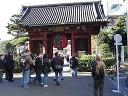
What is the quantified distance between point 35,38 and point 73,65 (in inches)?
531

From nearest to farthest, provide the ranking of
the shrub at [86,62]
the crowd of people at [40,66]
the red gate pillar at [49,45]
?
the crowd of people at [40,66] → the shrub at [86,62] → the red gate pillar at [49,45]

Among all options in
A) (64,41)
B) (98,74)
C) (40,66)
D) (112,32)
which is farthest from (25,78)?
(112,32)

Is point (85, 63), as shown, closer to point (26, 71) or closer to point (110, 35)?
point (110, 35)

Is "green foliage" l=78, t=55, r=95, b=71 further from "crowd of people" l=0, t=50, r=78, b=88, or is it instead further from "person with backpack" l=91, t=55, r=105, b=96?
"person with backpack" l=91, t=55, r=105, b=96

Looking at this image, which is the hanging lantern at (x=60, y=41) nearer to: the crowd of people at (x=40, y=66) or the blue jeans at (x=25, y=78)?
the crowd of people at (x=40, y=66)

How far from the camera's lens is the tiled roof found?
3847 centimetres

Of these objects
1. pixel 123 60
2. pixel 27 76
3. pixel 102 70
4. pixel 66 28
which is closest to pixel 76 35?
pixel 66 28

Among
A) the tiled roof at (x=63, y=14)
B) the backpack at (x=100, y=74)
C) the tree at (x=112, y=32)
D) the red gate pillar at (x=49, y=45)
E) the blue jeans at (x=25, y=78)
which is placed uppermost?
the tiled roof at (x=63, y=14)

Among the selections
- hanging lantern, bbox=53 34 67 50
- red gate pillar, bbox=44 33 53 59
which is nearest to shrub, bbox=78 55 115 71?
hanging lantern, bbox=53 34 67 50

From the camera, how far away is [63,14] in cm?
4038

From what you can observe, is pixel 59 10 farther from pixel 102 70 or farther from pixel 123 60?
pixel 102 70

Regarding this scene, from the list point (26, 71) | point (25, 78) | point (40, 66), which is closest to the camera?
point (25, 78)

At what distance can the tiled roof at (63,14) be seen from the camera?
38469 millimetres

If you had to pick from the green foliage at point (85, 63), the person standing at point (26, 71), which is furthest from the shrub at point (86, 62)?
the person standing at point (26, 71)
